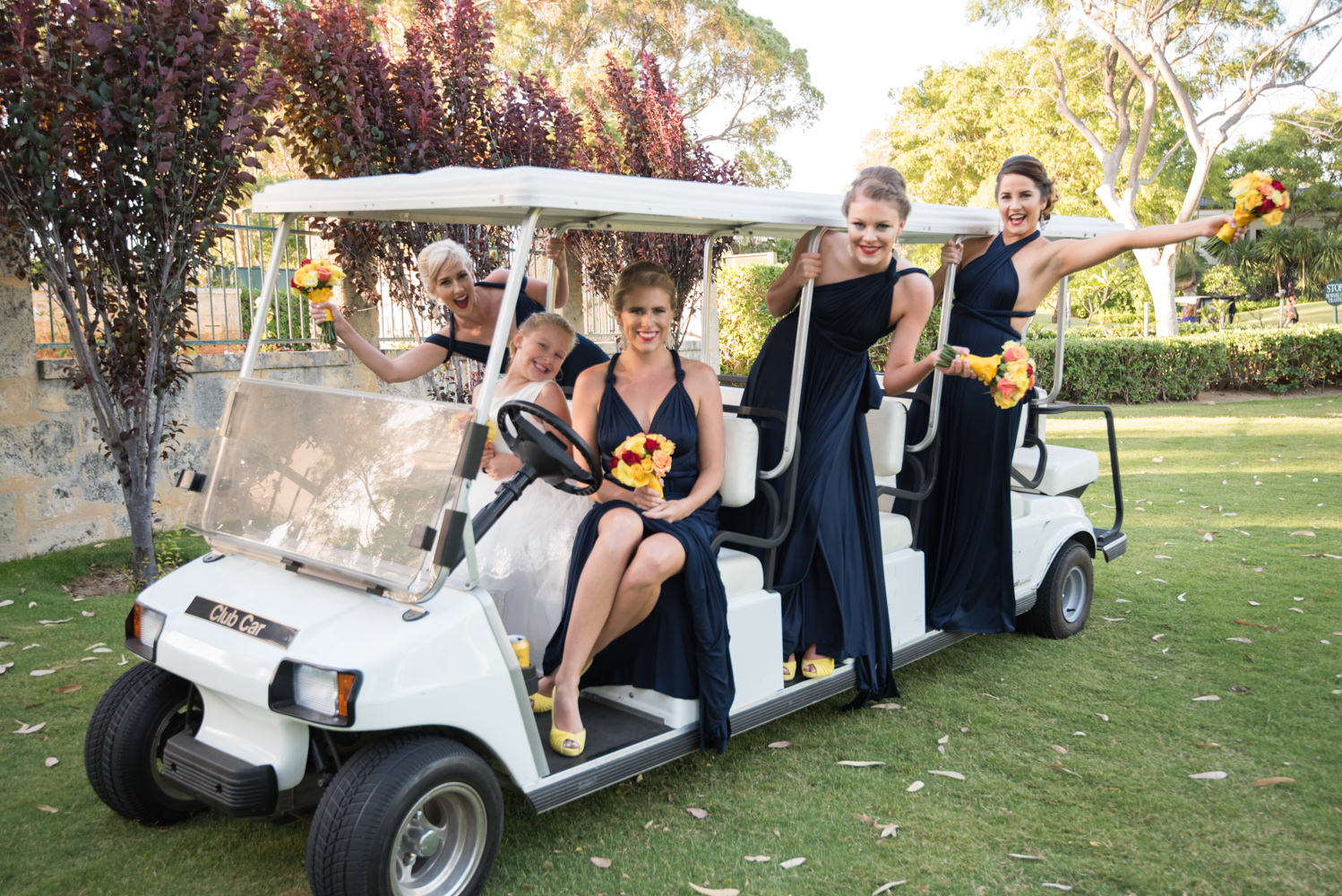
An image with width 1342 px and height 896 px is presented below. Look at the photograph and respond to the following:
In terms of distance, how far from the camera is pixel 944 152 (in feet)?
82.8

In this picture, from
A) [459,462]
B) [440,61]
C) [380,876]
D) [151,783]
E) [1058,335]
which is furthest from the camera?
[440,61]

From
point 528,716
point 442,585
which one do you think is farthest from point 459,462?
point 528,716

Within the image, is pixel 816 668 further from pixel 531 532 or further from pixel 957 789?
pixel 531 532

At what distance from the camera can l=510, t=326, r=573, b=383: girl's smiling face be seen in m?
3.52

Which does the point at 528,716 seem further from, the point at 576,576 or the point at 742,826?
the point at 742,826

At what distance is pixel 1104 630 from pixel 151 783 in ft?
13.0

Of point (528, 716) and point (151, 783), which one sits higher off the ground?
point (528, 716)

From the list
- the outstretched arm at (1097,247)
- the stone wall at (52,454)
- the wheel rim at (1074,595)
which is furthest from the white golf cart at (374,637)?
the stone wall at (52,454)

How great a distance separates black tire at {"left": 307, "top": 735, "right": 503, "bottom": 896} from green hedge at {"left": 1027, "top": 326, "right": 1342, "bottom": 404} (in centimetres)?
1229

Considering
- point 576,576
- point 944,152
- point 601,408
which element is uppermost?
point 944,152

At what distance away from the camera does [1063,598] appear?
479cm

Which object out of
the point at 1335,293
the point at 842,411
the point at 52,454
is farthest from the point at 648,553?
the point at 1335,293

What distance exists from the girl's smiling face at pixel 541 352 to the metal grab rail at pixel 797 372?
792 millimetres

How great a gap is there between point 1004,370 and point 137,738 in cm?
286
